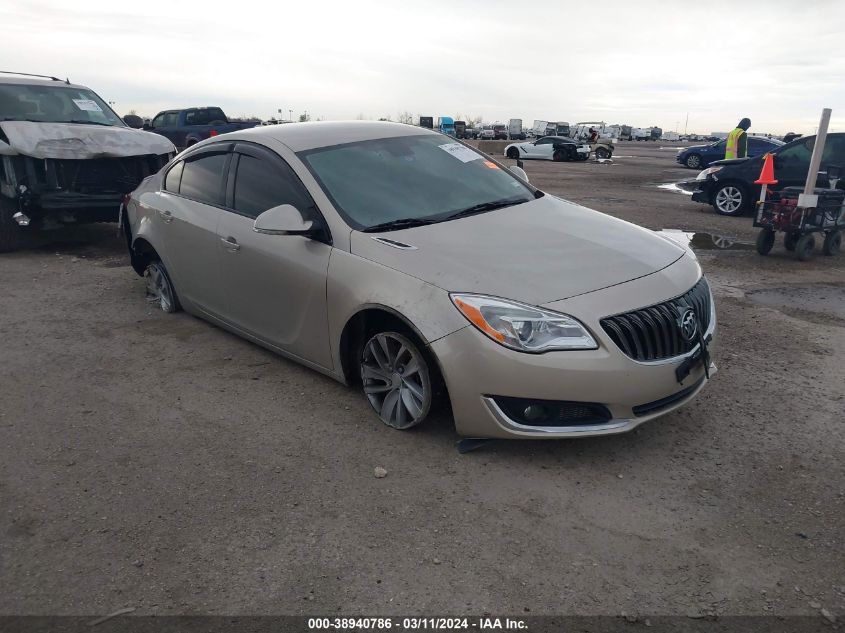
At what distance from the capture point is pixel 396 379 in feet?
12.1

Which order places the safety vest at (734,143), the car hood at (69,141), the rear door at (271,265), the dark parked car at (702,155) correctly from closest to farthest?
the rear door at (271,265) → the car hood at (69,141) → the safety vest at (734,143) → the dark parked car at (702,155)

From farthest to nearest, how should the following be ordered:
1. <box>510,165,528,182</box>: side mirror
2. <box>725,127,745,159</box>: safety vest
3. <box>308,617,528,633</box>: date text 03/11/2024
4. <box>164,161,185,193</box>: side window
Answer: <box>725,127,745,159</box>: safety vest → <box>164,161,185,193</box>: side window → <box>510,165,528,182</box>: side mirror → <box>308,617,528,633</box>: date text 03/11/2024

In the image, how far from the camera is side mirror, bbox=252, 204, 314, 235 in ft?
12.5

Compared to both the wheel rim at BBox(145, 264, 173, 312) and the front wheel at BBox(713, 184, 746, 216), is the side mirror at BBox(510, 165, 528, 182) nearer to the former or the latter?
the wheel rim at BBox(145, 264, 173, 312)

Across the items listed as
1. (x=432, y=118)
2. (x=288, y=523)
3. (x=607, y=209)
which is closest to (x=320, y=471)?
(x=288, y=523)

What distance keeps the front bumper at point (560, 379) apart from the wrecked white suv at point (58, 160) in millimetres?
6727

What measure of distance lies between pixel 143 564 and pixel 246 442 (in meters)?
A: 1.06

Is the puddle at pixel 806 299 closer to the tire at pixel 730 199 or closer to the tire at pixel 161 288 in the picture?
the tire at pixel 161 288

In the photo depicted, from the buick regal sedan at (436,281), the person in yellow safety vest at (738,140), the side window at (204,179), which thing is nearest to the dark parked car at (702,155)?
the person in yellow safety vest at (738,140)

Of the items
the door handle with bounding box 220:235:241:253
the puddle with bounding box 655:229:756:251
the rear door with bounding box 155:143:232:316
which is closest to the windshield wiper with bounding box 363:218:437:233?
the door handle with bounding box 220:235:241:253

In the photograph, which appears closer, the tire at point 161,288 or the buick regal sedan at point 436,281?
the buick regal sedan at point 436,281

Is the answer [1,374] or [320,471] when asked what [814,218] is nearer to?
[320,471]

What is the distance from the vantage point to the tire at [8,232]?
8.30 metres

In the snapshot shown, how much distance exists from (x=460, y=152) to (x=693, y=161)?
2598cm
